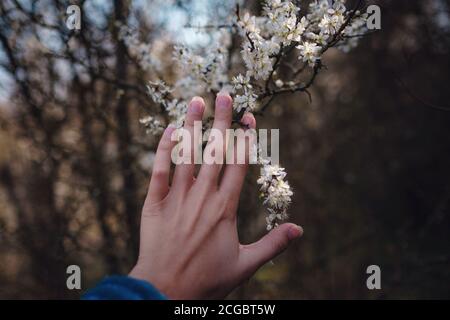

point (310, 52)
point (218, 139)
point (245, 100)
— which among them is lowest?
point (218, 139)

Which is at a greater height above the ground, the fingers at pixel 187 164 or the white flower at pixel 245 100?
the white flower at pixel 245 100

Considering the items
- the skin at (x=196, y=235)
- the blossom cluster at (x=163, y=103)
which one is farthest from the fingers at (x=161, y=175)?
the blossom cluster at (x=163, y=103)

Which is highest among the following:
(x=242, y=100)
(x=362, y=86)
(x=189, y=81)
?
(x=362, y=86)

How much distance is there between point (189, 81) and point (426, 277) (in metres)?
3.35

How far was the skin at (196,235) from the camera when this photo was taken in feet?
3.55

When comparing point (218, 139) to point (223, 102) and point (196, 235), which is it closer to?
point (223, 102)

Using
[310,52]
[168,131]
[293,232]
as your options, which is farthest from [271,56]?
[293,232]

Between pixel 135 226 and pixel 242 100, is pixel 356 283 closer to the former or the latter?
pixel 135 226

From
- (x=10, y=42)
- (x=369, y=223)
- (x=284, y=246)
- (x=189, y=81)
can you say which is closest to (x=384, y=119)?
(x=369, y=223)

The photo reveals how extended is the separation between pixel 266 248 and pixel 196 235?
0.22 meters

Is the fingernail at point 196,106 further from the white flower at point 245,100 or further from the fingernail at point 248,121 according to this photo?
the white flower at point 245,100

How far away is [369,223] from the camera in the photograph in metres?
6.25

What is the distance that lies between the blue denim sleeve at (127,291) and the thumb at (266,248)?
0.28 metres

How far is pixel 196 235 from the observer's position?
112 cm
